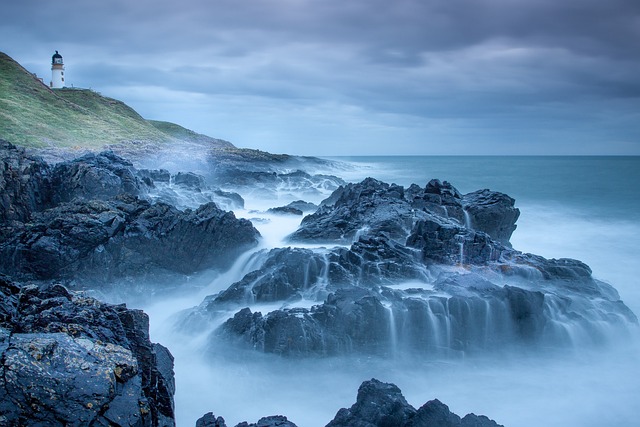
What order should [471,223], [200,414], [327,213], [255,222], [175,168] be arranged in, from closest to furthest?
[200,414] < [471,223] < [327,213] < [255,222] < [175,168]

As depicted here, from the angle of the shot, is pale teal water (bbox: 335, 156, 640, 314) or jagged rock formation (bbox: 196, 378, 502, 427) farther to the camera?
pale teal water (bbox: 335, 156, 640, 314)

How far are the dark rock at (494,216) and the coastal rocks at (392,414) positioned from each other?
1399cm

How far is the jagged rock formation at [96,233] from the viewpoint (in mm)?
15672

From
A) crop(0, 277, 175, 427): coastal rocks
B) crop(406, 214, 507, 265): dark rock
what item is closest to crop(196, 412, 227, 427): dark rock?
crop(0, 277, 175, 427): coastal rocks

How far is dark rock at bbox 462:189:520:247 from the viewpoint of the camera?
21125 millimetres

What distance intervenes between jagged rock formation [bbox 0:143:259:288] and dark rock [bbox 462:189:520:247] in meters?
9.17

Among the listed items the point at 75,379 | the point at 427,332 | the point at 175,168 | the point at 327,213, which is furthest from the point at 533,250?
the point at 175,168

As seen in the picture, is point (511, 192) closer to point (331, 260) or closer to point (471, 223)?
point (471, 223)

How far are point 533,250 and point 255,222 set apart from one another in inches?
565

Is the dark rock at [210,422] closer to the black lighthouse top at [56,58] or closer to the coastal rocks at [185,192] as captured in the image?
the coastal rocks at [185,192]

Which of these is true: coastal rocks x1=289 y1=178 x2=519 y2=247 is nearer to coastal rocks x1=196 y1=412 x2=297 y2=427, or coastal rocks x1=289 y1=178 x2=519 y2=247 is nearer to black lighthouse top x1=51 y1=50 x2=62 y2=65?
coastal rocks x1=196 y1=412 x2=297 y2=427

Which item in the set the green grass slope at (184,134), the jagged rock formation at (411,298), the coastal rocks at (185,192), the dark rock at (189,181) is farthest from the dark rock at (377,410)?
the green grass slope at (184,134)

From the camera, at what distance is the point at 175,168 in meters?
48.2

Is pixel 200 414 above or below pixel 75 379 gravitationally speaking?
below
